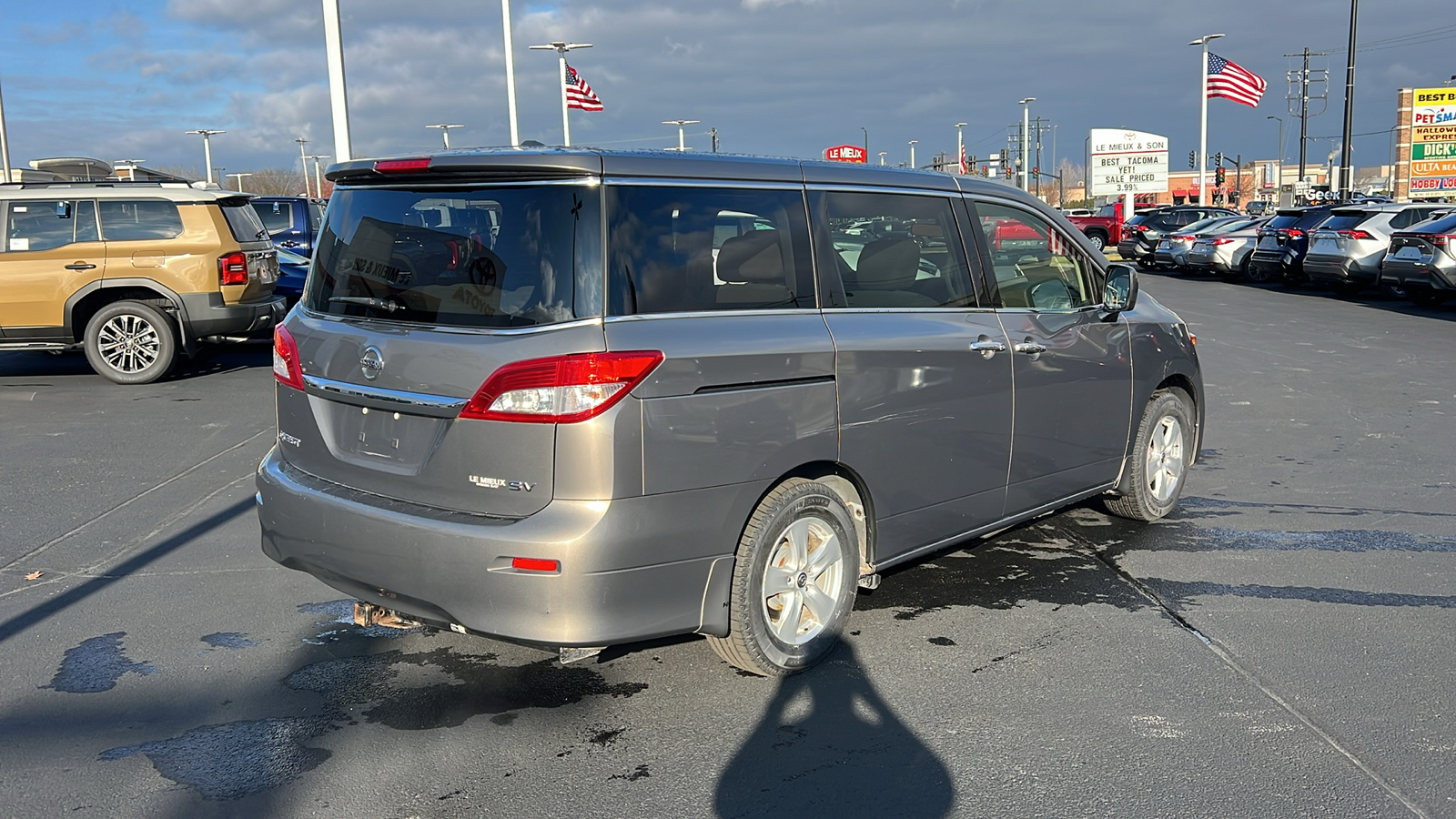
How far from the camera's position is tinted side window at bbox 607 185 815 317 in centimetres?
383

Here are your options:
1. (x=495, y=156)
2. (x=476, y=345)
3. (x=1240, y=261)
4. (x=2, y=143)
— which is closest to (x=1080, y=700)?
(x=476, y=345)

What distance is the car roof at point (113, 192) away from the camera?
38.6 feet

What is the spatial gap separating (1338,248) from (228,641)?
2237 cm

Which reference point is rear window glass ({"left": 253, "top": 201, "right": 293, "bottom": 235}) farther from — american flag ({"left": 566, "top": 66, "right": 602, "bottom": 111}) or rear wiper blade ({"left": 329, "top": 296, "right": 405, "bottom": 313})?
rear wiper blade ({"left": 329, "top": 296, "right": 405, "bottom": 313})

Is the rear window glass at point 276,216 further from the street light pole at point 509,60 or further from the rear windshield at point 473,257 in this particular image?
the rear windshield at point 473,257

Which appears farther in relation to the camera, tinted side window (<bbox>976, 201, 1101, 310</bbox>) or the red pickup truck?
the red pickup truck

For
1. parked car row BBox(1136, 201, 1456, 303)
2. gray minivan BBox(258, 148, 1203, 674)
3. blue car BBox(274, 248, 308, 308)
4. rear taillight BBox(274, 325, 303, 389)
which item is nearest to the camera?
gray minivan BBox(258, 148, 1203, 674)

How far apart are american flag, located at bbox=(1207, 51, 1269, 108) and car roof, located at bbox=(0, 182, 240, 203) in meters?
37.5

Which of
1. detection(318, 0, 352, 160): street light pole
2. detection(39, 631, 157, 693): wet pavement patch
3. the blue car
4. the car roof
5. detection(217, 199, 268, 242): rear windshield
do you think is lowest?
detection(39, 631, 157, 693): wet pavement patch

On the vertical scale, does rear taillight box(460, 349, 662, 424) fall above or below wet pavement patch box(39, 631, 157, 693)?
above

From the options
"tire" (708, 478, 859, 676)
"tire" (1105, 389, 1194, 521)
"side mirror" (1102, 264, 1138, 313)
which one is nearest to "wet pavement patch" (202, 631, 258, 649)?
"tire" (708, 478, 859, 676)

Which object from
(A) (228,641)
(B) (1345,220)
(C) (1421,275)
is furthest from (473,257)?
(B) (1345,220)

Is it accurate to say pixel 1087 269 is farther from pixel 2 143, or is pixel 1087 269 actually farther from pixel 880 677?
pixel 2 143

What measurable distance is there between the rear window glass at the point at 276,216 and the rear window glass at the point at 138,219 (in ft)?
21.5
